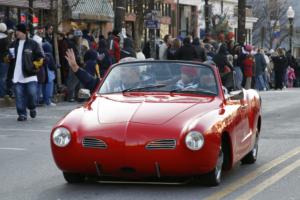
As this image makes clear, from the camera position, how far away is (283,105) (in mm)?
21828

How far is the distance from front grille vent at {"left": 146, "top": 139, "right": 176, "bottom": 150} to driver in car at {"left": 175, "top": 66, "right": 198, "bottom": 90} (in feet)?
4.98

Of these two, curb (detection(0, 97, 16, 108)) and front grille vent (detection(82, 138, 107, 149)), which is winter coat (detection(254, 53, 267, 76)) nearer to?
curb (detection(0, 97, 16, 108))

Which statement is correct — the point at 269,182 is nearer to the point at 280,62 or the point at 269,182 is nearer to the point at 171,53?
the point at 171,53

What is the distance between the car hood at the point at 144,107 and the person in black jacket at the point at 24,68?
6774mm

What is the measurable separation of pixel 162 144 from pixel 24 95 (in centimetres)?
859

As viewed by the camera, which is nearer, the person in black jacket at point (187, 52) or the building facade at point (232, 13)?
the person in black jacket at point (187, 52)

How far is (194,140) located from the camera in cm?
778

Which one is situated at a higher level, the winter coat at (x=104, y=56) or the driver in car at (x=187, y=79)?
the driver in car at (x=187, y=79)

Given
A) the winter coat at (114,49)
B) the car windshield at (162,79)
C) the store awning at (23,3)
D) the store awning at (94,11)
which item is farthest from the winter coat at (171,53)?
the car windshield at (162,79)

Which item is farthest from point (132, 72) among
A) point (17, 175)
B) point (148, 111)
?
point (17, 175)

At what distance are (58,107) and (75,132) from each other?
11.5 meters

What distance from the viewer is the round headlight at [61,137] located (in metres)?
7.96

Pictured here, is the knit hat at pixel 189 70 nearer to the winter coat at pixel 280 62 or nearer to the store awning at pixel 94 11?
the store awning at pixel 94 11

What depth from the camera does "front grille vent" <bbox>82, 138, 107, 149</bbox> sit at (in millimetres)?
7768
